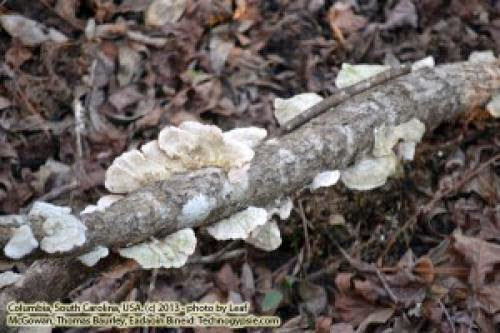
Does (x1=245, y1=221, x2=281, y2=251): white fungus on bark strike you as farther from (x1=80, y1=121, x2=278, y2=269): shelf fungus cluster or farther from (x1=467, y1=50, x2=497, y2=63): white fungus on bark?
(x1=467, y1=50, x2=497, y2=63): white fungus on bark

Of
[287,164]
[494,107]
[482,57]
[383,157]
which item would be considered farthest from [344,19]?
[287,164]

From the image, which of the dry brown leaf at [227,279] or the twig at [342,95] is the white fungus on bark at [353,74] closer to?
the twig at [342,95]

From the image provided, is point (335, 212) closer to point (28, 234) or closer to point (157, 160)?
point (157, 160)

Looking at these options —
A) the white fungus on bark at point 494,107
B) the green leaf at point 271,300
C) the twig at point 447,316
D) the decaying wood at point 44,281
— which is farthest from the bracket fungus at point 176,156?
the white fungus on bark at point 494,107

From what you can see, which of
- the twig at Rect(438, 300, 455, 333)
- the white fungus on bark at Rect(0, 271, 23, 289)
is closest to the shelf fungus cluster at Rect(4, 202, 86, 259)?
the white fungus on bark at Rect(0, 271, 23, 289)

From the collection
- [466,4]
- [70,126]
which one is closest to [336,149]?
[70,126]

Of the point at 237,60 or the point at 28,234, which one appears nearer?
the point at 28,234

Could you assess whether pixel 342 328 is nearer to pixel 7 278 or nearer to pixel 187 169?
pixel 187 169
